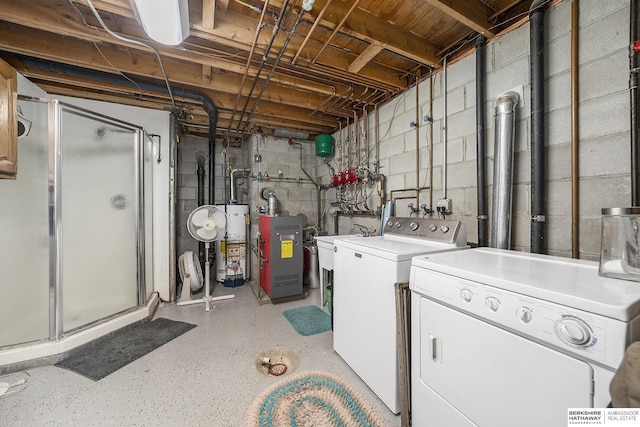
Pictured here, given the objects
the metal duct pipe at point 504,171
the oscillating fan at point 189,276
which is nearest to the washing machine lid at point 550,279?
the metal duct pipe at point 504,171

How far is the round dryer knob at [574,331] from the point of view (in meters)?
0.67

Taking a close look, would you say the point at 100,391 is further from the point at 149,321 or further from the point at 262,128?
the point at 262,128

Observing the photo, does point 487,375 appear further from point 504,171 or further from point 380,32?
point 380,32

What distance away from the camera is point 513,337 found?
0.84 metres

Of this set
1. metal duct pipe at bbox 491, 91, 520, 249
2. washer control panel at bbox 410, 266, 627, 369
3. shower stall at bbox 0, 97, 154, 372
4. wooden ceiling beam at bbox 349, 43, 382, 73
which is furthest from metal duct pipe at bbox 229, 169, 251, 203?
washer control panel at bbox 410, 266, 627, 369

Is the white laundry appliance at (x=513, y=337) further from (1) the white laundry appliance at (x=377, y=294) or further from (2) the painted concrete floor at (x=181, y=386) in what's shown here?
(2) the painted concrete floor at (x=181, y=386)

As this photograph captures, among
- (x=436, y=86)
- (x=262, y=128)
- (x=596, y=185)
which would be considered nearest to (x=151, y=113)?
(x=262, y=128)

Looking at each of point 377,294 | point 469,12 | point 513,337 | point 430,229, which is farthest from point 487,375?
point 469,12

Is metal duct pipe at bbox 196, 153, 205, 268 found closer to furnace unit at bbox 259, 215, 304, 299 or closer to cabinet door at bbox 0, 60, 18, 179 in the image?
furnace unit at bbox 259, 215, 304, 299

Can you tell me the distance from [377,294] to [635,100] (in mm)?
1687

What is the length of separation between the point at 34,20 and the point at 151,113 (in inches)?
55.0

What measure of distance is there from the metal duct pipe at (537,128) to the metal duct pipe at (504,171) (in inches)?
4.6

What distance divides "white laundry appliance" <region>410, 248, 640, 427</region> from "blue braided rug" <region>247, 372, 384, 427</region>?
14.1 inches

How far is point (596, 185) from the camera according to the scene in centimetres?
142
